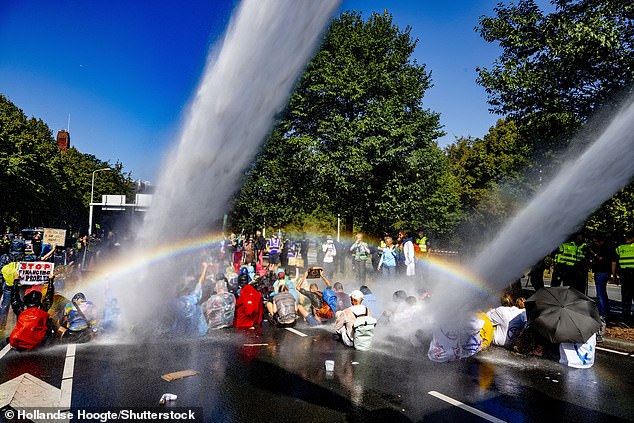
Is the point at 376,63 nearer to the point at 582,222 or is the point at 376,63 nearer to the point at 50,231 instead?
the point at 582,222

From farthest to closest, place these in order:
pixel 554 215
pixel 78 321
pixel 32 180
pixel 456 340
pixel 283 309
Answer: pixel 32 180
pixel 283 309
pixel 554 215
pixel 78 321
pixel 456 340

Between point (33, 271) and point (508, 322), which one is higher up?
point (33, 271)

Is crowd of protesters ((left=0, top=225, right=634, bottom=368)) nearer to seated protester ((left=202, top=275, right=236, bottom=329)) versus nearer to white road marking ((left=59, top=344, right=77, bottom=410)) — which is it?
seated protester ((left=202, top=275, right=236, bottom=329))

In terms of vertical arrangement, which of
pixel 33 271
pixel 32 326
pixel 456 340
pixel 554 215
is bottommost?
pixel 32 326

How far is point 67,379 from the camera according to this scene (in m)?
7.16

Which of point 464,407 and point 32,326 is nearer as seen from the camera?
point 464,407

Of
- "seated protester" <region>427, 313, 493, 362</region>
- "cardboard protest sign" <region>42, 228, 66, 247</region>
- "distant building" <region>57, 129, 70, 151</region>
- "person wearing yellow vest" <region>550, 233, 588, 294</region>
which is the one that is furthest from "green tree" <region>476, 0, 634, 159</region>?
"distant building" <region>57, 129, 70, 151</region>

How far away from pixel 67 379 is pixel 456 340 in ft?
22.0

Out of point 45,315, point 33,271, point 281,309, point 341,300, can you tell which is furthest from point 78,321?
point 341,300

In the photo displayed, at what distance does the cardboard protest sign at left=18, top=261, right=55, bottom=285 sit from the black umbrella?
39.9 feet

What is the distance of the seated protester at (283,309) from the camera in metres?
11.7

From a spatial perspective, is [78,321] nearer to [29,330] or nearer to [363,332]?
[29,330]

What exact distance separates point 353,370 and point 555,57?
8056 millimetres

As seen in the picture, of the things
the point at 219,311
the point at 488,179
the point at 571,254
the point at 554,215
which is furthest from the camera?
the point at 488,179
